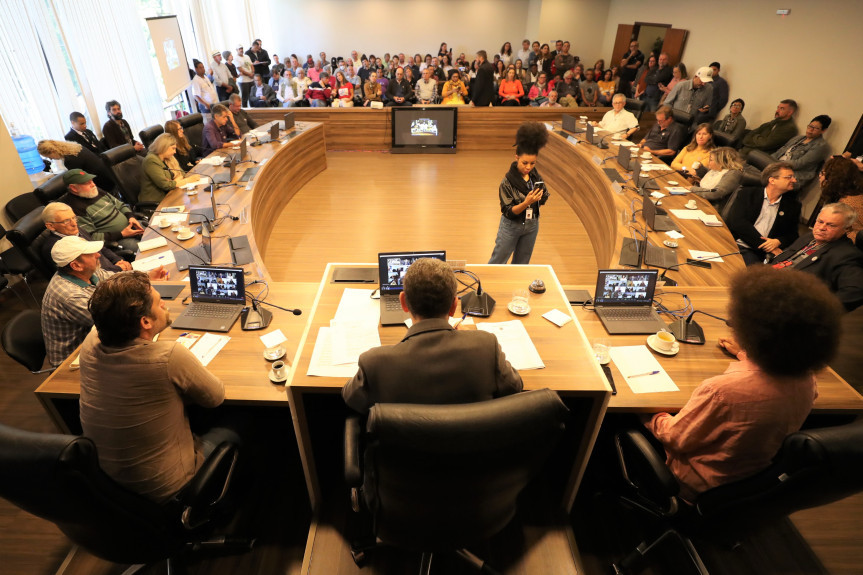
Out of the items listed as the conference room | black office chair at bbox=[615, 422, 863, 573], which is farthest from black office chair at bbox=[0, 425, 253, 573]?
black office chair at bbox=[615, 422, 863, 573]

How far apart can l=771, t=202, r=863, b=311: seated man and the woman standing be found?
1.67 meters

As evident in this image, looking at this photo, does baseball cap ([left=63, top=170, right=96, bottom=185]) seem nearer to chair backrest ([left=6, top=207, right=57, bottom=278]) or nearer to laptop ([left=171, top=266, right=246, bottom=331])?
chair backrest ([left=6, top=207, right=57, bottom=278])

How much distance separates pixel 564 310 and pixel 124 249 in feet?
12.5

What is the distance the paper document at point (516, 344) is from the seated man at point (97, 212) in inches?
143

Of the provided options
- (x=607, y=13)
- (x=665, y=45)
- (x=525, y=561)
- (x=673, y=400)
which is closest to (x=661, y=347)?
(x=673, y=400)

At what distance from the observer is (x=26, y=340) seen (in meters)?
2.46

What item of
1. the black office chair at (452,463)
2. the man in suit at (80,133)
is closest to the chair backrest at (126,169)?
the man in suit at (80,133)

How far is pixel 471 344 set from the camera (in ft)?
5.08

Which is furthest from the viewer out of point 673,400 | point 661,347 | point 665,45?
point 665,45

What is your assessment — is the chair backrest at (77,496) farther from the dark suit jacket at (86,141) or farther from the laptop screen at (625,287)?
the dark suit jacket at (86,141)

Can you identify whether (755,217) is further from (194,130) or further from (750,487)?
(194,130)

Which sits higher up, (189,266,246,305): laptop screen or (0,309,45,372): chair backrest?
(189,266,246,305): laptop screen

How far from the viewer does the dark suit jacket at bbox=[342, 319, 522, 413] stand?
1495 mm

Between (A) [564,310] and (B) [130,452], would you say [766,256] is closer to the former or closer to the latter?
(A) [564,310]
